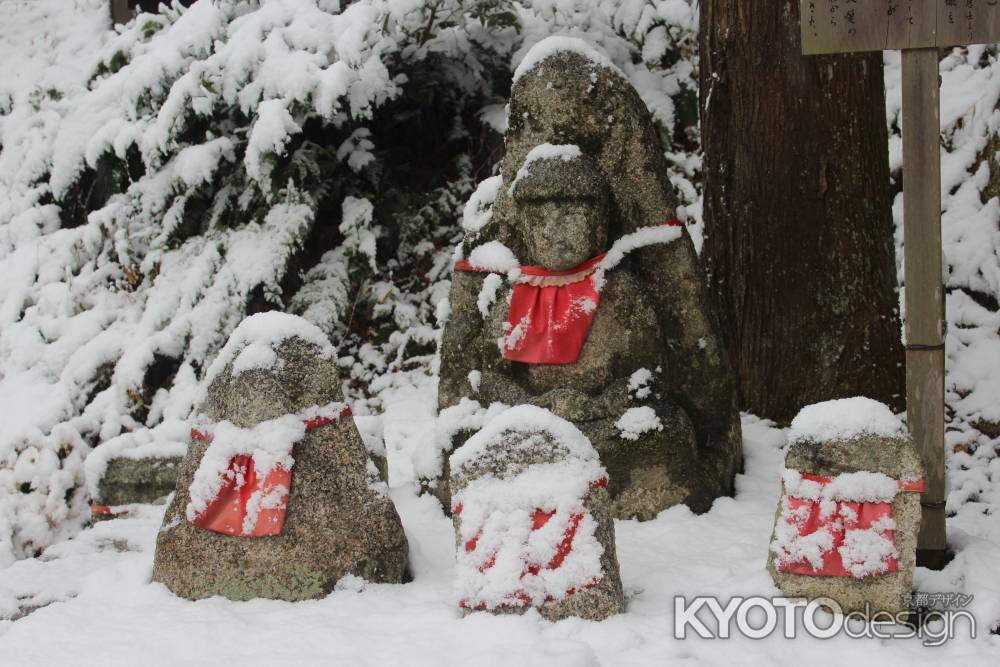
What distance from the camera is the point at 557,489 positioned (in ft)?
8.74

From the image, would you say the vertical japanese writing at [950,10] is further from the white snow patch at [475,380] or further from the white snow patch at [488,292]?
the white snow patch at [475,380]

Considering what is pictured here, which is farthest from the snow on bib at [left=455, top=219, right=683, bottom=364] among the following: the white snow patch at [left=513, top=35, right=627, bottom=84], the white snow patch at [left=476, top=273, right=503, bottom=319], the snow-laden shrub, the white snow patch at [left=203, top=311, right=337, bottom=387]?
the snow-laden shrub

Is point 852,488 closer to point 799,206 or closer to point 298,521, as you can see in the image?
point 298,521

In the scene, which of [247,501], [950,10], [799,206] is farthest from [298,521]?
[799,206]

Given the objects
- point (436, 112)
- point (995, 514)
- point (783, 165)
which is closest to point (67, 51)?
point (436, 112)

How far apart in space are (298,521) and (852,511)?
63.2 inches

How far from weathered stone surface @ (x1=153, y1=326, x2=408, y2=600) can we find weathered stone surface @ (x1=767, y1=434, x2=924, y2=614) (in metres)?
1.26

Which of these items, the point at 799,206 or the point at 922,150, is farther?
the point at 799,206

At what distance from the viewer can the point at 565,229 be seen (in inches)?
134

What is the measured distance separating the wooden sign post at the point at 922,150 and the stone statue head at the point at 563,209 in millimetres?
878

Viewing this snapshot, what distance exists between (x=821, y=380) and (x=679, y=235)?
138 cm

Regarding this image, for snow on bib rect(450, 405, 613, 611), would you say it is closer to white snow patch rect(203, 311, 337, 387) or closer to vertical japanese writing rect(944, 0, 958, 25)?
white snow patch rect(203, 311, 337, 387)

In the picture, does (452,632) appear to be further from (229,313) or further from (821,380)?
(229,313)

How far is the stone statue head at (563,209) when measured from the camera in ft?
11.2
